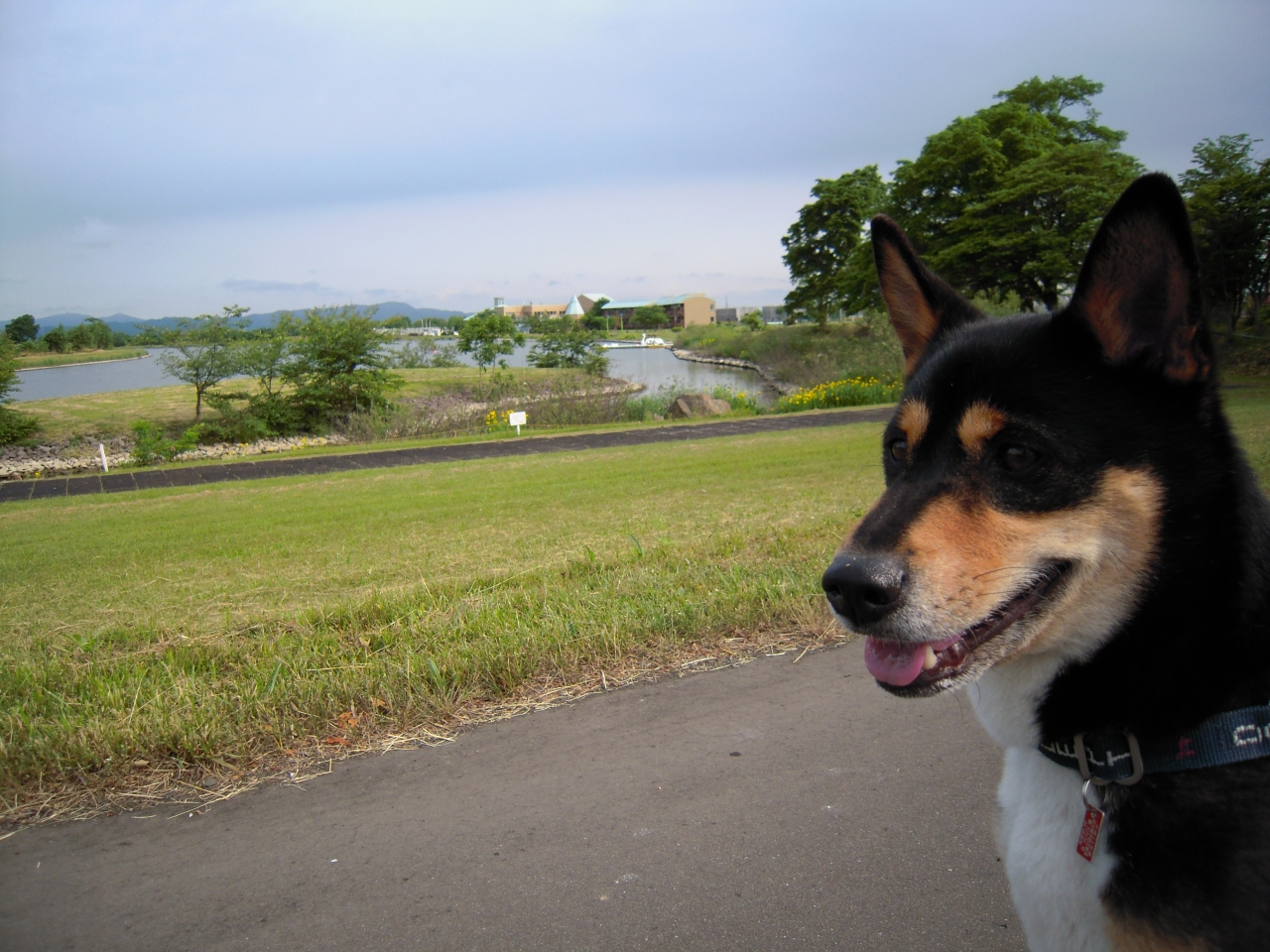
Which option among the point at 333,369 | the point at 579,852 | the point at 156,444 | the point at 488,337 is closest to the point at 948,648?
the point at 579,852

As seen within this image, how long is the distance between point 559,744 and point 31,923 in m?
1.96

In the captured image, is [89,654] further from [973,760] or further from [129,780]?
[973,760]

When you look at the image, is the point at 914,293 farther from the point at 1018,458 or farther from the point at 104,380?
the point at 104,380

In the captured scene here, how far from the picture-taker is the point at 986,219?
122 feet

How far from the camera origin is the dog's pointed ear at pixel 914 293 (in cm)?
239

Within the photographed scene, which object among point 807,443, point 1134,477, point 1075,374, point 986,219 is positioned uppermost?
point 986,219

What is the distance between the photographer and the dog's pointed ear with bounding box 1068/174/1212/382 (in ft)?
5.74

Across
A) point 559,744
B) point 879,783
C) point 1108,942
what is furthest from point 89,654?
point 1108,942

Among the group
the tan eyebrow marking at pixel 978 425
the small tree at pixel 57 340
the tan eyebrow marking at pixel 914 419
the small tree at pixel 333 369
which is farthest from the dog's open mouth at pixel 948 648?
the small tree at pixel 57 340

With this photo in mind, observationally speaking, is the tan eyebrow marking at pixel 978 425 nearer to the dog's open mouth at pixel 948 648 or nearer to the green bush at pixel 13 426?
the dog's open mouth at pixel 948 648

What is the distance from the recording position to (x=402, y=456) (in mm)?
20031

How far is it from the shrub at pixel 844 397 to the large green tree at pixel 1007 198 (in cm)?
838

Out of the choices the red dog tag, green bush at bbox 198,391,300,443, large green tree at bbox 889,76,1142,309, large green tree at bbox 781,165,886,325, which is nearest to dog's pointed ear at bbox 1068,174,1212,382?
the red dog tag

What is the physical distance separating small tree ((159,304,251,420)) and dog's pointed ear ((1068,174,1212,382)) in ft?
102
